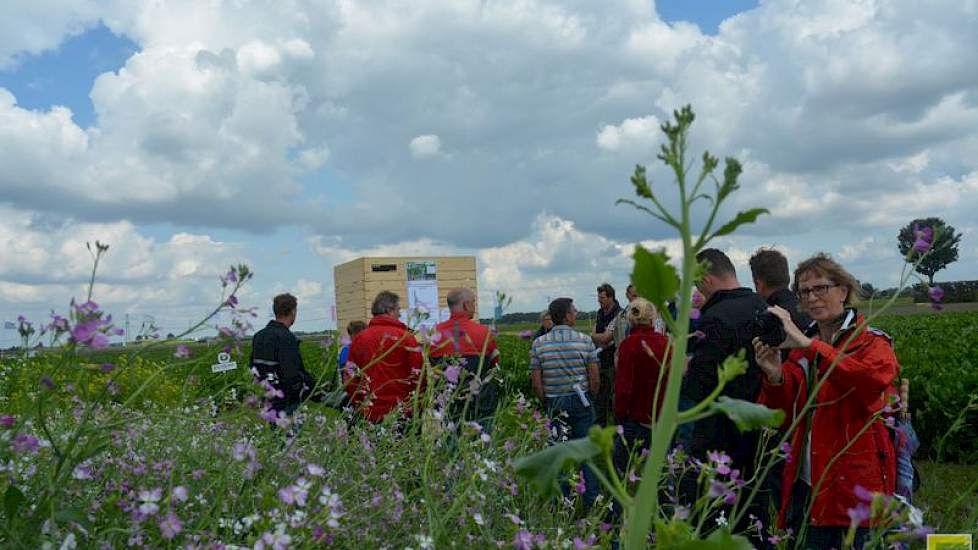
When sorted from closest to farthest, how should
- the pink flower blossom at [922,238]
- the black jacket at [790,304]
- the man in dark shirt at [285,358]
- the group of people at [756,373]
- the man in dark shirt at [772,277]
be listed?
the pink flower blossom at [922,238], the group of people at [756,373], the black jacket at [790,304], the man in dark shirt at [772,277], the man in dark shirt at [285,358]

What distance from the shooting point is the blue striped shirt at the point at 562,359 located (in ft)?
20.2

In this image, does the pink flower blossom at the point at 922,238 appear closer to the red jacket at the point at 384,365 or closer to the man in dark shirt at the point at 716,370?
the man in dark shirt at the point at 716,370

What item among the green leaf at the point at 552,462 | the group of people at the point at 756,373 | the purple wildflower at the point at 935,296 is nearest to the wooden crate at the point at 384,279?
the group of people at the point at 756,373

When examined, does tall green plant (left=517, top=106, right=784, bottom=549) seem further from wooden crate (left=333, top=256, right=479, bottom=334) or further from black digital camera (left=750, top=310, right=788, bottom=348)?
wooden crate (left=333, top=256, right=479, bottom=334)

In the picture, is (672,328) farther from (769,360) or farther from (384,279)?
(384,279)

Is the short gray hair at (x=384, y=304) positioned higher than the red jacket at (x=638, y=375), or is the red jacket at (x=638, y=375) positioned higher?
the short gray hair at (x=384, y=304)

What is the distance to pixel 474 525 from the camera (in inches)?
85.8

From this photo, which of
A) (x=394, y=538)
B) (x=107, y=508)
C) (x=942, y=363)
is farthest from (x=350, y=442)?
(x=942, y=363)

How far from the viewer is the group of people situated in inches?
113

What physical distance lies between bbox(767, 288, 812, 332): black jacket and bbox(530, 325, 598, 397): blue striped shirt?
2.03 m

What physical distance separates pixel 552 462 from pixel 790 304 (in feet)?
11.9

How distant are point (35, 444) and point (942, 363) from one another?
1040 cm

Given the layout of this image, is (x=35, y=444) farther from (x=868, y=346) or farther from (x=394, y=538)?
(x=868, y=346)

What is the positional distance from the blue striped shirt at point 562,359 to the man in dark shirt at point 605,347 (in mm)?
1218
